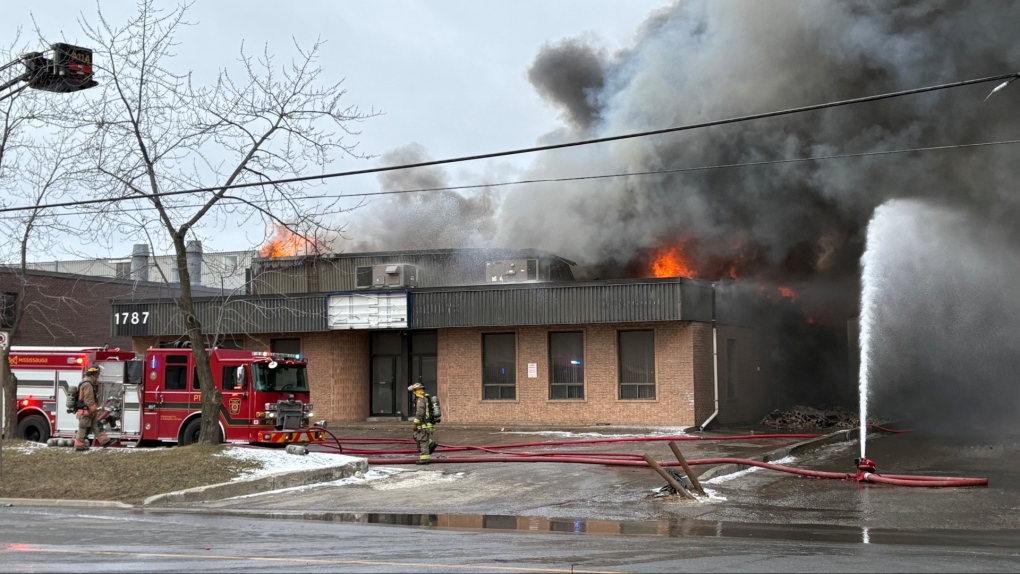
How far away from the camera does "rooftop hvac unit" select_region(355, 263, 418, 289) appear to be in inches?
1158

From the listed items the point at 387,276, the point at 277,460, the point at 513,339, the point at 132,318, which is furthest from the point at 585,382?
the point at 132,318

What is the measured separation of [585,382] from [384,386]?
7055mm

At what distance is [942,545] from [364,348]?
22.1 m

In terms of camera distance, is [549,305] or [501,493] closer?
[501,493]

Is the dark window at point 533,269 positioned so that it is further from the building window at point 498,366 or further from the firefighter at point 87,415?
the firefighter at point 87,415

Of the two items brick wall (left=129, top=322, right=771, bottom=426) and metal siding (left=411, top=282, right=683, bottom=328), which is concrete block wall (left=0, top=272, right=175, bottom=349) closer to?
brick wall (left=129, top=322, right=771, bottom=426)

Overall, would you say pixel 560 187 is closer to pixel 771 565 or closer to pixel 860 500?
pixel 860 500

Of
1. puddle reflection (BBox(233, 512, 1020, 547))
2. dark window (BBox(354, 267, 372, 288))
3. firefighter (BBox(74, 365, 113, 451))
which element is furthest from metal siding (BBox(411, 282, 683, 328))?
puddle reflection (BBox(233, 512, 1020, 547))


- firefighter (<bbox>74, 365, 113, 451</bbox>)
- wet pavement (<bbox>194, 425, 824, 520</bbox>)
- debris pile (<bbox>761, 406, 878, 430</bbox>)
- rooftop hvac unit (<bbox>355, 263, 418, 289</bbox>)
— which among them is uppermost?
rooftop hvac unit (<bbox>355, 263, 418, 289</bbox>)

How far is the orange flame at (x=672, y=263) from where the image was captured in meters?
29.9

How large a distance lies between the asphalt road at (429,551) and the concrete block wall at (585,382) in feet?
45.5

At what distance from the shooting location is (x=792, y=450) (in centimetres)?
1892

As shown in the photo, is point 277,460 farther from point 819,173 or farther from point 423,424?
point 819,173

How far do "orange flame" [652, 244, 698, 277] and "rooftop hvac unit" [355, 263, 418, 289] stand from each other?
762cm
